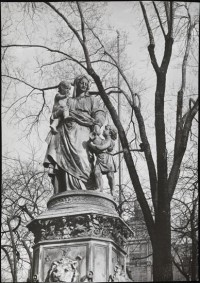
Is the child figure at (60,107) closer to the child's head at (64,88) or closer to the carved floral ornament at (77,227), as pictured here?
the child's head at (64,88)

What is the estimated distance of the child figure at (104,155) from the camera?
952cm

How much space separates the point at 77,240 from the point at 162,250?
1.89 m

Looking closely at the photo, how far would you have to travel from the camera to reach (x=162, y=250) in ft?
31.2

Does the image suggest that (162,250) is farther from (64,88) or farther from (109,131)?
(64,88)

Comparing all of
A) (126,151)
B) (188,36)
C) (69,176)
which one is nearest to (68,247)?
(69,176)

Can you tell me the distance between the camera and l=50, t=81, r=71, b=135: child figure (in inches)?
391

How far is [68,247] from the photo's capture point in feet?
28.2

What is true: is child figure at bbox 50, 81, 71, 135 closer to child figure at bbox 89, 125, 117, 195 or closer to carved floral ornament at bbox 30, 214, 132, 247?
child figure at bbox 89, 125, 117, 195

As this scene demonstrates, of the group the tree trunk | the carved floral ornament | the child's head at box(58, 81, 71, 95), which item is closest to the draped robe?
the child's head at box(58, 81, 71, 95)

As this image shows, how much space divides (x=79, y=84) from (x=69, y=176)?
221 centimetres

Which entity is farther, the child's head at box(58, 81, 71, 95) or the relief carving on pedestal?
the child's head at box(58, 81, 71, 95)

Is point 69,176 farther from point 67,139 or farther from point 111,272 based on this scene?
point 111,272

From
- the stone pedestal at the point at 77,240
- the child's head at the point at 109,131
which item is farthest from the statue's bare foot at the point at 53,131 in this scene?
the stone pedestal at the point at 77,240

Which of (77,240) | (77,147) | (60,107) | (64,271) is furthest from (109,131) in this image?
(64,271)
